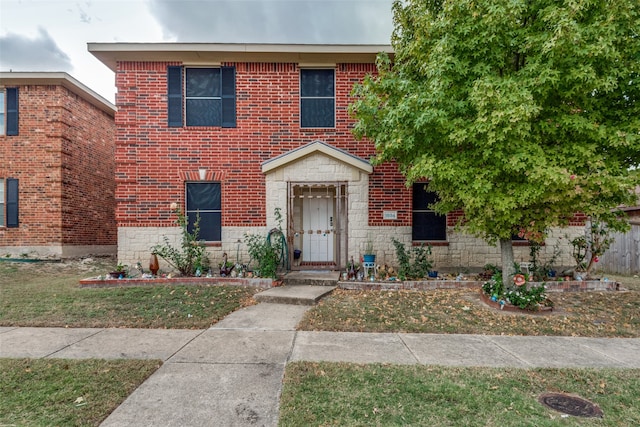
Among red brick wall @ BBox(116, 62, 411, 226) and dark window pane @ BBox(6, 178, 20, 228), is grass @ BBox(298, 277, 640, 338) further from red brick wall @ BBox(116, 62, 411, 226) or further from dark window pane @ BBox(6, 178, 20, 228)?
dark window pane @ BBox(6, 178, 20, 228)

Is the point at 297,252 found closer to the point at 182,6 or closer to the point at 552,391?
the point at 552,391

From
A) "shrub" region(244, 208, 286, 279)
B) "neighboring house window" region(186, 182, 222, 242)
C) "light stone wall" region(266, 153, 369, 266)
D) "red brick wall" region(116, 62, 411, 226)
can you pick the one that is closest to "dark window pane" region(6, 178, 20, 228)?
"red brick wall" region(116, 62, 411, 226)

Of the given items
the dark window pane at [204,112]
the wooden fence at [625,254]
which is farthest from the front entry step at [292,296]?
the wooden fence at [625,254]

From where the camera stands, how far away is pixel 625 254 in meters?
10.3

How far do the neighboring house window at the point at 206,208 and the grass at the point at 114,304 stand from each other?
2042 millimetres

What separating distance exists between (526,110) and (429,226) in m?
4.63

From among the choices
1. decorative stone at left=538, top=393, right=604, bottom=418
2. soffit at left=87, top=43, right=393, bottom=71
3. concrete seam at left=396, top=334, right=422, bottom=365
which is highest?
soffit at left=87, top=43, right=393, bottom=71

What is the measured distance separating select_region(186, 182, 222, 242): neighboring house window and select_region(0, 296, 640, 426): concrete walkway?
400 cm

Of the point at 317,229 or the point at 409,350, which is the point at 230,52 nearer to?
the point at 317,229

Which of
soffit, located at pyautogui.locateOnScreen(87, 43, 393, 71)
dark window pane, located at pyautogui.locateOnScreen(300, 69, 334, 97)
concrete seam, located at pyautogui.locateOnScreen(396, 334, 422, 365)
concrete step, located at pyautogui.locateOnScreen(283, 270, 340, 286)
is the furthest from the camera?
dark window pane, located at pyautogui.locateOnScreen(300, 69, 334, 97)

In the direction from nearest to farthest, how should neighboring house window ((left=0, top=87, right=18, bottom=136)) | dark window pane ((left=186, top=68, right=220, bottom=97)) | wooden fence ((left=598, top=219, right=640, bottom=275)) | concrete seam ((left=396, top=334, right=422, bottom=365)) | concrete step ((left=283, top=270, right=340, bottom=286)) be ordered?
concrete seam ((left=396, top=334, right=422, bottom=365)) → concrete step ((left=283, top=270, right=340, bottom=286)) → dark window pane ((left=186, top=68, right=220, bottom=97)) → wooden fence ((left=598, top=219, right=640, bottom=275)) → neighboring house window ((left=0, top=87, right=18, bottom=136))

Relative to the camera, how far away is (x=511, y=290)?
596 centimetres

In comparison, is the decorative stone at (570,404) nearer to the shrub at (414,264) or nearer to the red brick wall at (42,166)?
the shrub at (414,264)

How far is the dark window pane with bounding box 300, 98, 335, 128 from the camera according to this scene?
8.76 metres
